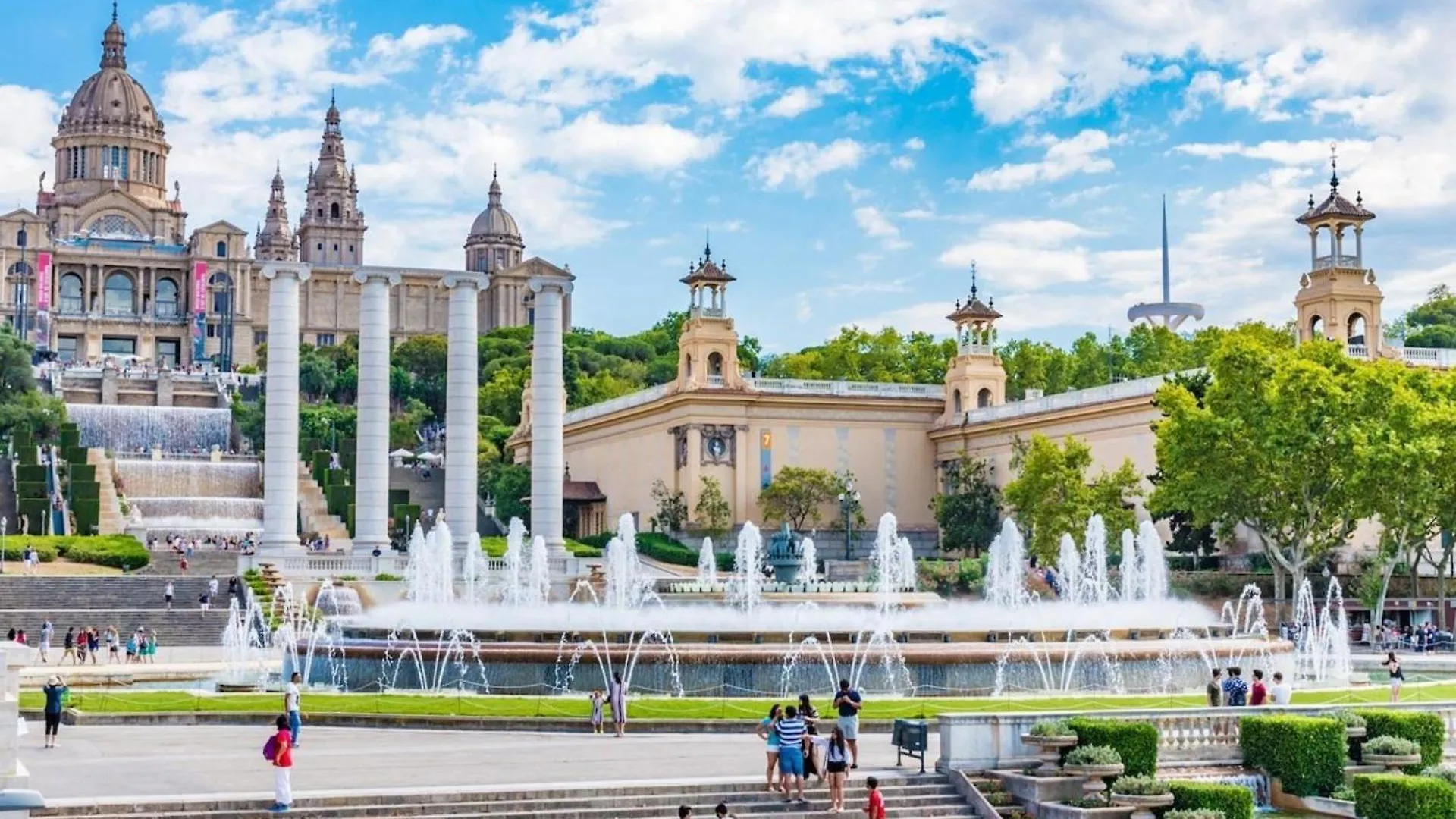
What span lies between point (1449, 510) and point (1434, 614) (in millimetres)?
4292

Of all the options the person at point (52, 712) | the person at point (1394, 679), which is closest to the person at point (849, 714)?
the person at point (1394, 679)

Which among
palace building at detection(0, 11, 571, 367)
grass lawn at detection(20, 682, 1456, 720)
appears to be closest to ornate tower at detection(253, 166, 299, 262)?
palace building at detection(0, 11, 571, 367)

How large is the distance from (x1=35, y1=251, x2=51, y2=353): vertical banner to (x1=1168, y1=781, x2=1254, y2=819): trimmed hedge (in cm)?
13665

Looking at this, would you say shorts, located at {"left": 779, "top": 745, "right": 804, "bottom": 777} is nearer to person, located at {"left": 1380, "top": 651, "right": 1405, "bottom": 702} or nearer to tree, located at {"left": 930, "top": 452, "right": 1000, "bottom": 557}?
person, located at {"left": 1380, "top": 651, "right": 1405, "bottom": 702}

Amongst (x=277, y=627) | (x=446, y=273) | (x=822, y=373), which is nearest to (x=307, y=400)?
(x=822, y=373)

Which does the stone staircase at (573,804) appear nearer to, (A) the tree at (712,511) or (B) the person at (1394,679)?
(B) the person at (1394,679)

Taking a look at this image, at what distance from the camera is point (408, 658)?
33.3 meters

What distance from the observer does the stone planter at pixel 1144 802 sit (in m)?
21.8

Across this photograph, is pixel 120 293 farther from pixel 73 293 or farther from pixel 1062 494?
pixel 1062 494

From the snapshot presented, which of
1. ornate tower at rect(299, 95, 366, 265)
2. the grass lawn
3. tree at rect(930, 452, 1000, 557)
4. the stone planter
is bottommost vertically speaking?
the stone planter

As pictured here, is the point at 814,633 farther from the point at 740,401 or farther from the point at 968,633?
the point at 740,401

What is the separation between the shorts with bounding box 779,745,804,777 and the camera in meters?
21.3

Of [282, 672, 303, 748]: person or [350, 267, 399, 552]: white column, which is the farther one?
[350, 267, 399, 552]: white column

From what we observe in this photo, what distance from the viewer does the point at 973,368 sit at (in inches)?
3189
